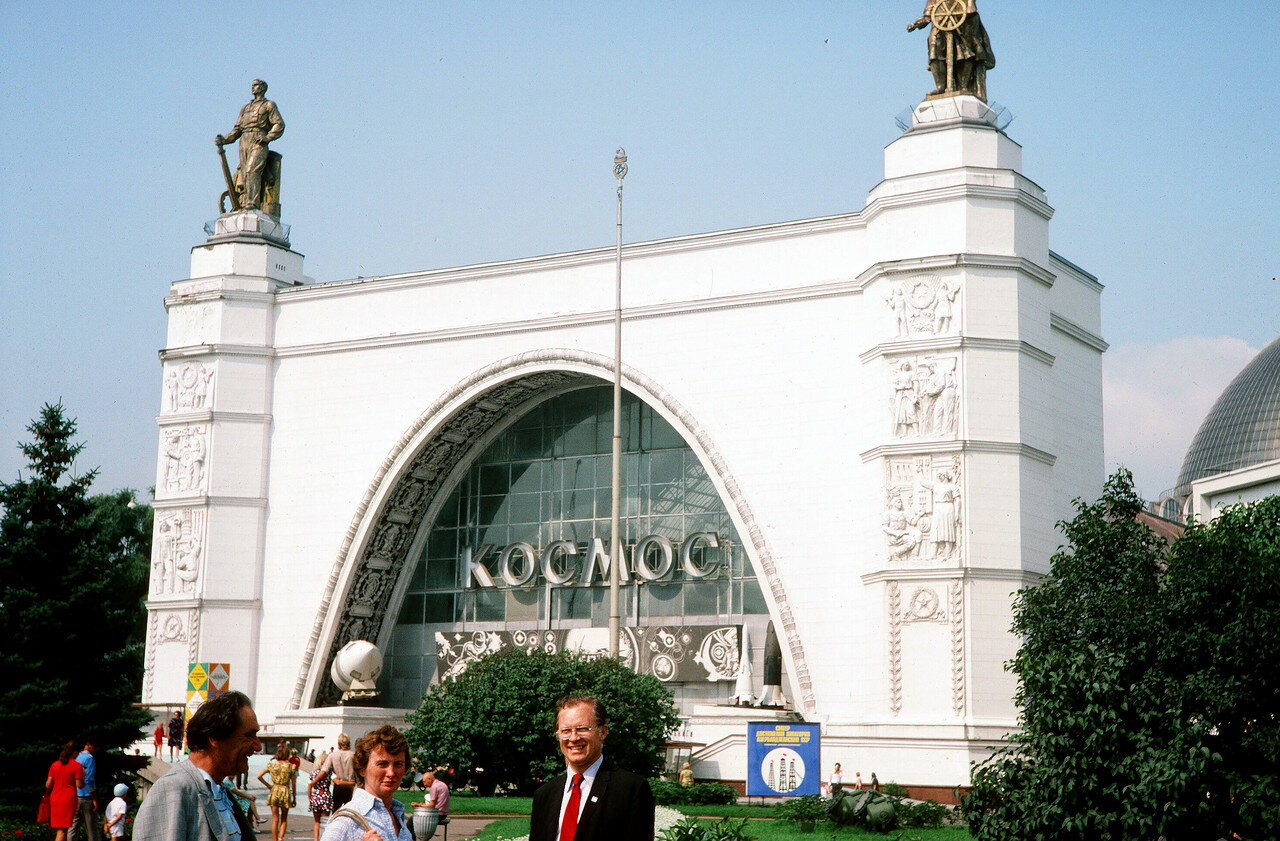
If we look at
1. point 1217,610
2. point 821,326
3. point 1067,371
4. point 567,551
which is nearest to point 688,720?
point 567,551

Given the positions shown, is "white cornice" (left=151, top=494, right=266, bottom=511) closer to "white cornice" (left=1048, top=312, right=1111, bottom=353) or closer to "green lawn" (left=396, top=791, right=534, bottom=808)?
"green lawn" (left=396, top=791, right=534, bottom=808)

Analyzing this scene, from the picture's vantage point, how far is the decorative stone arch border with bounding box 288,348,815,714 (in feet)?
131

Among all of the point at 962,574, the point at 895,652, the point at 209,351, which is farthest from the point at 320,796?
the point at 209,351

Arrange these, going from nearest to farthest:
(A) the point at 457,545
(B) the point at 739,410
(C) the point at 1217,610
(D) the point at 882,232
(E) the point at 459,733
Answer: (C) the point at 1217,610 → (E) the point at 459,733 → (D) the point at 882,232 → (B) the point at 739,410 → (A) the point at 457,545

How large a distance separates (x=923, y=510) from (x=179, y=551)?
2103cm

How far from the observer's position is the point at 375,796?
7.38m

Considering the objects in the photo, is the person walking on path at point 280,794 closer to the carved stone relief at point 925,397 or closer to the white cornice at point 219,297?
the carved stone relief at point 925,397

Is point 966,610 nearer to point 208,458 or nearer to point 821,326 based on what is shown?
point 821,326

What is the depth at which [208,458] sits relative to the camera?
4269cm

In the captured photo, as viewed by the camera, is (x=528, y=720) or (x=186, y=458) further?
(x=186, y=458)

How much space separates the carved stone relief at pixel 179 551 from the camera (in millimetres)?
42406

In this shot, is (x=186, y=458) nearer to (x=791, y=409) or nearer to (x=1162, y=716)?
(x=791, y=409)

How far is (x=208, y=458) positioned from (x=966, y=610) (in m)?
21.6

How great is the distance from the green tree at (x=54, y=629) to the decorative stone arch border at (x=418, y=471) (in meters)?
13.1
